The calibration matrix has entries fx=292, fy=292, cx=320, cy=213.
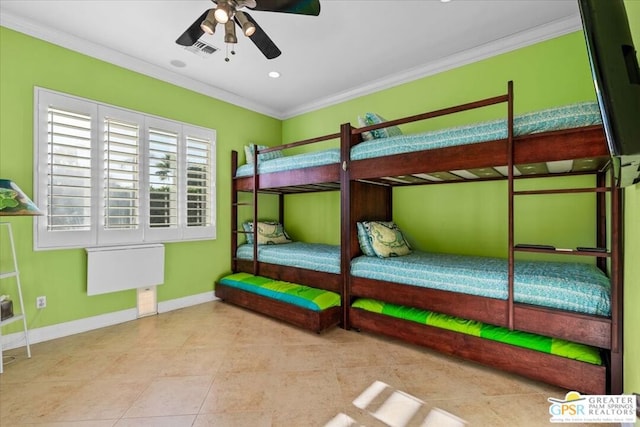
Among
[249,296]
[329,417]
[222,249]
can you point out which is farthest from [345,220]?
[222,249]

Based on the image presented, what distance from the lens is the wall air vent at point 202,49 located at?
2802 mm

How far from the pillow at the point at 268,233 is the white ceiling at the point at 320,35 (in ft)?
6.17

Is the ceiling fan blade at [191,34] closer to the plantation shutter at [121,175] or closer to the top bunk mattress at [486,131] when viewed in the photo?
the plantation shutter at [121,175]

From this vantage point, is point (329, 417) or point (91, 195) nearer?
point (329, 417)

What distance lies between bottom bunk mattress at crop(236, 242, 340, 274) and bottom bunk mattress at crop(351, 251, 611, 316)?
0.31 meters

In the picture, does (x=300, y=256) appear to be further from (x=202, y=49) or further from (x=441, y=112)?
(x=202, y=49)

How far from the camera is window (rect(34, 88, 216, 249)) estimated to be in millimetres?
2654

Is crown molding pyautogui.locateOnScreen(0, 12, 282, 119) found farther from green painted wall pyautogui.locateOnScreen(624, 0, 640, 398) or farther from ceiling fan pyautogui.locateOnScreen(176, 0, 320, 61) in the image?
green painted wall pyautogui.locateOnScreen(624, 0, 640, 398)

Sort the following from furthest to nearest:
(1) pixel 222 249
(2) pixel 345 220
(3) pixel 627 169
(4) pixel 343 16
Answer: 1. (1) pixel 222 249
2. (2) pixel 345 220
3. (4) pixel 343 16
4. (3) pixel 627 169

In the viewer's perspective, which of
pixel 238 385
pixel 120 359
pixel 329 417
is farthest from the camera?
pixel 120 359

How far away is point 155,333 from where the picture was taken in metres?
2.79

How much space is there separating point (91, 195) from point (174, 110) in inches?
53.2

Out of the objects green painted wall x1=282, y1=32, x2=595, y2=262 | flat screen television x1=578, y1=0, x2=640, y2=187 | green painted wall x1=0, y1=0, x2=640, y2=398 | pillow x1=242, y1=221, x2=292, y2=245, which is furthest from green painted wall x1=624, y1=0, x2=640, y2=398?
pillow x1=242, y1=221, x2=292, y2=245

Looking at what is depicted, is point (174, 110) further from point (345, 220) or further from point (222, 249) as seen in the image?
point (345, 220)
